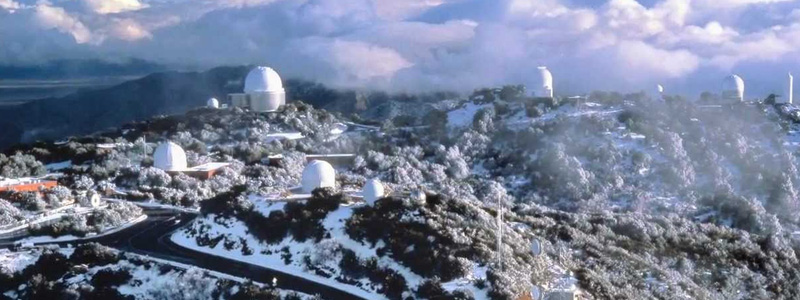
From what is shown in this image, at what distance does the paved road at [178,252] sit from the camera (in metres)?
31.1

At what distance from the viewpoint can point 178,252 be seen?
35156 millimetres

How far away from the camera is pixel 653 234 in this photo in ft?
131

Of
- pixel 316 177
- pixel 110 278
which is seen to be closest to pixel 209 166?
pixel 316 177

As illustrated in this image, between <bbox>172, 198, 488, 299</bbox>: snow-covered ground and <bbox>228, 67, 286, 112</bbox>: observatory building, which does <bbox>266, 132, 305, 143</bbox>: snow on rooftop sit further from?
<bbox>172, 198, 488, 299</bbox>: snow-covered ground

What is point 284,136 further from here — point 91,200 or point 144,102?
point 144,102

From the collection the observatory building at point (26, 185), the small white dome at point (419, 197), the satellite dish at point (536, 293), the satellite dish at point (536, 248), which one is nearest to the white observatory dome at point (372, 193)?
the small white dome at point (419, 197)

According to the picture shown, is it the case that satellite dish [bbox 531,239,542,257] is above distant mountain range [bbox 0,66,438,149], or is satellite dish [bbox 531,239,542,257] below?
above

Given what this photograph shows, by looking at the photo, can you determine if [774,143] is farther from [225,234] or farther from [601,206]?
[225,234]

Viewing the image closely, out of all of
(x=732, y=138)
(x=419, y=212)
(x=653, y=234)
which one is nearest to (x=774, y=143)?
(x=732, y=138)

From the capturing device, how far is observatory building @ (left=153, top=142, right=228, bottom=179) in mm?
49594

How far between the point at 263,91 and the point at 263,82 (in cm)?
112

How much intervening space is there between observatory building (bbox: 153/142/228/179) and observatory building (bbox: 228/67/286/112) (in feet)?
44.4

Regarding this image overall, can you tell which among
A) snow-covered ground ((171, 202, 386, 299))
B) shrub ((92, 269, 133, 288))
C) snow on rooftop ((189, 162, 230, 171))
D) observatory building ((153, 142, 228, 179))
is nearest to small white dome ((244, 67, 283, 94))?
snow on rooftop ((189, 162, 230, 171))

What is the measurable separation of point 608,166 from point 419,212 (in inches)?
782
